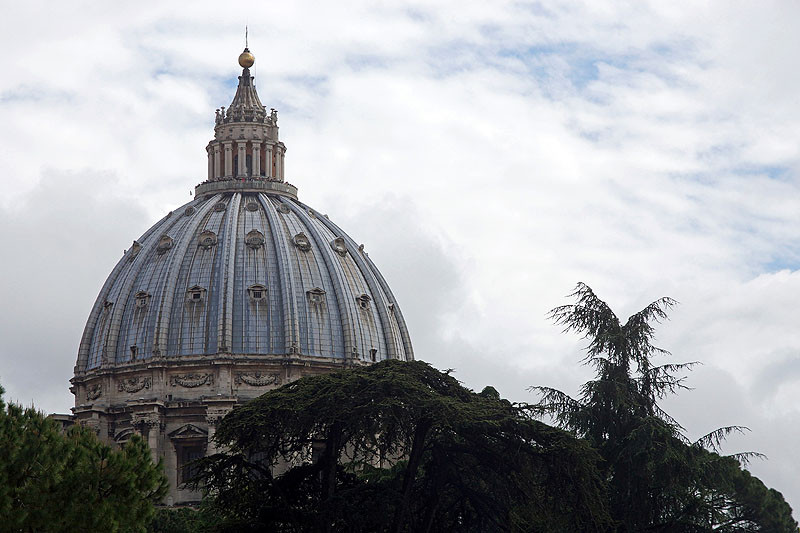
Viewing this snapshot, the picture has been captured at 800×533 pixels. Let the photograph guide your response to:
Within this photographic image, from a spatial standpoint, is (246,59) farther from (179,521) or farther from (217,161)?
(179,521)

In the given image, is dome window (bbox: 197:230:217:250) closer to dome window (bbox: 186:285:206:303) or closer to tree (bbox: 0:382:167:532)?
dome window (bbox: 186:285:206:303)

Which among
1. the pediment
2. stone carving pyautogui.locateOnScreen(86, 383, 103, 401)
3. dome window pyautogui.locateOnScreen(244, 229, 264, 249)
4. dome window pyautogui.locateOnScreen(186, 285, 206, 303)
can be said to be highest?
dome window pyautogui.locateOnScreen(244, 229, 264, 249)

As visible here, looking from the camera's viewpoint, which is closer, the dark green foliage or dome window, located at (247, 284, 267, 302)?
the dark green foliage

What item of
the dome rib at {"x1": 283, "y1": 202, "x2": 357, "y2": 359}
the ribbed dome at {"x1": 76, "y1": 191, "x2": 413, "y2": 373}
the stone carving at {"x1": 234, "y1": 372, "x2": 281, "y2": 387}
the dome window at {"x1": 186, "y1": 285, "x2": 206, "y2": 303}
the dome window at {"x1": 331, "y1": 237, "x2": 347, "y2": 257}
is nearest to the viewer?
the stone carving at {"x1": 234, "y1": 372, "x2": 281, "y2": 387}

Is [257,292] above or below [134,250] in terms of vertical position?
below

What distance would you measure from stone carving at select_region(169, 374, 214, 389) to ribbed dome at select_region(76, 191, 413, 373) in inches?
65.9

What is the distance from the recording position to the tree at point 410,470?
54.9m

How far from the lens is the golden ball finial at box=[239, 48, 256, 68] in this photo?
409ft

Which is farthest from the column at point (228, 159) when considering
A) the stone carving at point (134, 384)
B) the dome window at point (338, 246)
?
the stone carving at point (134, 384)

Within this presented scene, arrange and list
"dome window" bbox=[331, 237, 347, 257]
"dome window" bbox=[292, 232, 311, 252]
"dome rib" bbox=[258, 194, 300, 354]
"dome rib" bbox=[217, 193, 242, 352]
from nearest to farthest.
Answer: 1. "dome rib" bbox=[217, 193, 242, 352]
2. "dome rib" bbox=[258, 194, 300, 354]
3. "dome window" bbox=[292, 232, 311, 252]
4. "dome window" bbox=[331, 237, 347, 257]

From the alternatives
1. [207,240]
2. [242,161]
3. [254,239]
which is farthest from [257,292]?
[242,161]

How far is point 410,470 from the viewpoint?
2195 inches

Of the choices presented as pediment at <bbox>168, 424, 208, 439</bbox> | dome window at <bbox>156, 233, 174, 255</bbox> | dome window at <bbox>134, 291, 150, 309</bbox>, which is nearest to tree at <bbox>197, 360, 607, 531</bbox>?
pediment at <bbox>168, 424, 208, 439</bbox>

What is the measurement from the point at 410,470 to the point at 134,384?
5781 cm
